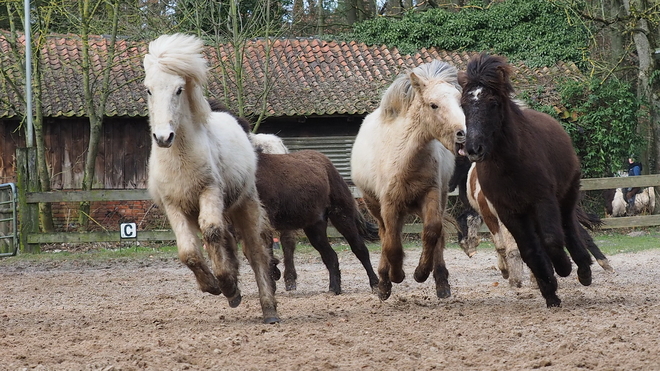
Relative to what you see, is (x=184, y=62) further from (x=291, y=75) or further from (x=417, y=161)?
(x=291, y=75)

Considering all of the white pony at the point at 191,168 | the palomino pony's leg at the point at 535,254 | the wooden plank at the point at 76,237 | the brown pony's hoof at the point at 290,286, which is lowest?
the wooden plank at the point at 76,237

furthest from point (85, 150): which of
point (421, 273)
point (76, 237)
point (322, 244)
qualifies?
point (421, 273)

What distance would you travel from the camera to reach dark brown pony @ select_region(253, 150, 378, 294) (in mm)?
9342

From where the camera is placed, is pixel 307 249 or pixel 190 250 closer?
pixel 190 250

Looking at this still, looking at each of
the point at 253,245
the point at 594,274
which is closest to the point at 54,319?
the point at 253,245

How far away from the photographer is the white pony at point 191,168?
623 centimetres

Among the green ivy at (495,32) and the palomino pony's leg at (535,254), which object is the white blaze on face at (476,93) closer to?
the palomino pony's leg at (535,254)

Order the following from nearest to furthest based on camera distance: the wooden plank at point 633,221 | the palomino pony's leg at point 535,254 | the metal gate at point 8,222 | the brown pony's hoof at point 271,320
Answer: the brown pony's hoof at point 271,320, the palomino pony's leg at point 535,254, the metal gate at point 8,222, the wooden plank at point 633,221

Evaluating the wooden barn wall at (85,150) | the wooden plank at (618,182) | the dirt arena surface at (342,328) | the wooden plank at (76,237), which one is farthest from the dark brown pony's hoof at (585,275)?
the wooden barn wall at (85,150)

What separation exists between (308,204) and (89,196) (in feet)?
23.8

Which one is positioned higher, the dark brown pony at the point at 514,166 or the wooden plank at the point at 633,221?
the dark brown pony at the point at 514,166

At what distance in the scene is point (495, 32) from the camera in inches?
1033

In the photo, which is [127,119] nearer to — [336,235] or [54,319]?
[336,235]

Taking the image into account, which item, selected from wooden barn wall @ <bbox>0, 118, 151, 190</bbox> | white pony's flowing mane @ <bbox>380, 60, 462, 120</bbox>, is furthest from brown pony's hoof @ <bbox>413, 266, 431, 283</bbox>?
wooden barn wall @ <bbox>0, 118, 151, 190</bbox>
